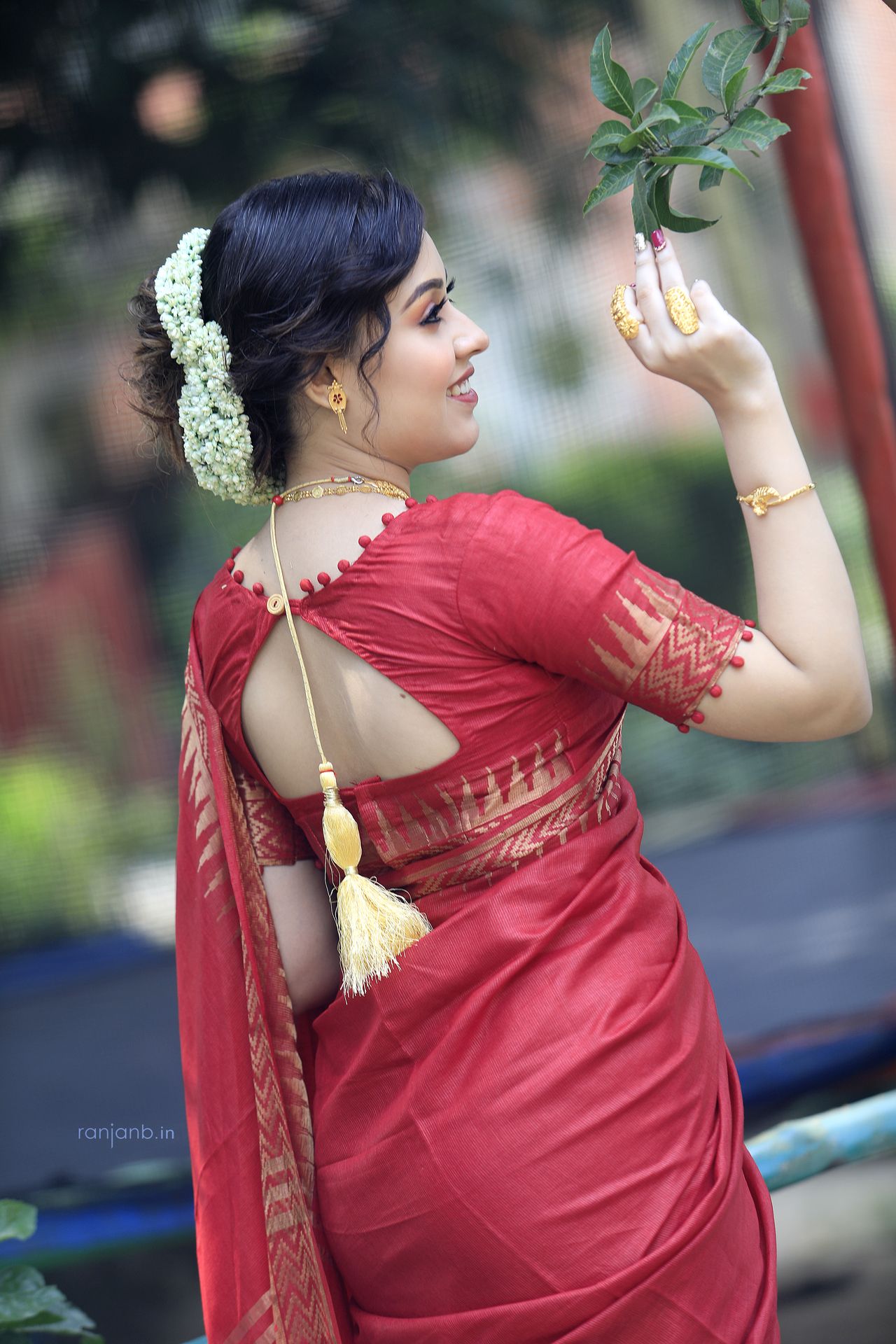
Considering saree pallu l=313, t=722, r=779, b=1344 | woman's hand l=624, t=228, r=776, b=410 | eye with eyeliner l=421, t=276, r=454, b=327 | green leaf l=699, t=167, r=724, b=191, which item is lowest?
saree pallu l=313, t=722, r=779, b=1344

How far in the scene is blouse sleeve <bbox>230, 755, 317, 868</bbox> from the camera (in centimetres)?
146

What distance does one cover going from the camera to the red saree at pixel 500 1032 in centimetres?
116

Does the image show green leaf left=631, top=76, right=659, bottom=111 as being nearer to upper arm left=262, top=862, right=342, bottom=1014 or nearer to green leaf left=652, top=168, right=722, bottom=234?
green leaf left=652, top=168, right=722, bottom=234

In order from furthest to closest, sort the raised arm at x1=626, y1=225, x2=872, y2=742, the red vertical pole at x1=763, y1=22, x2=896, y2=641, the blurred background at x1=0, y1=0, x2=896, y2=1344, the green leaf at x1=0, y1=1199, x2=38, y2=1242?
1. the blurred background at x1=0, y1=0, x2=896, y2=1344
2. the red vertical pole at x1=763, y1=22, x2=896, y2=641
3. the green leaf at x1=0, y1=1199, x2=38, y2=1242
4. the raised arm at x1=626, y1=225, x2=872, y2=742

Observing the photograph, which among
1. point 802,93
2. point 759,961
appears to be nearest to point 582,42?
point 802,93

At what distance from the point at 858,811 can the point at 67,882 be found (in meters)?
1.95

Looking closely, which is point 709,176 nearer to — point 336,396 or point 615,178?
point 615,178

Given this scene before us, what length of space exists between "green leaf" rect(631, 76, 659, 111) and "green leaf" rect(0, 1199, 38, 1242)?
1.83m

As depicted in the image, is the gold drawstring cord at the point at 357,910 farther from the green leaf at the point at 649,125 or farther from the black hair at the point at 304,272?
the green leaf at the point at 649,125

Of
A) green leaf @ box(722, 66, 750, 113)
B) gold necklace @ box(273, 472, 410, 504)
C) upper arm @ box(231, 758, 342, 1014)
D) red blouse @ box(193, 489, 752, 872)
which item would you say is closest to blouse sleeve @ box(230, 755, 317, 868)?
upper arm @ box(231, 758, 342, 1014)

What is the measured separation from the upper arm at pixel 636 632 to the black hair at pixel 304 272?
0.25 metres

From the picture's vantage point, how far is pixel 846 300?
108 inches

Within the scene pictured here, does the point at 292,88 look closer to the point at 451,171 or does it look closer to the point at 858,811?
the point at 451,171

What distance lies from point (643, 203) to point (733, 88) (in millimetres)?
137
